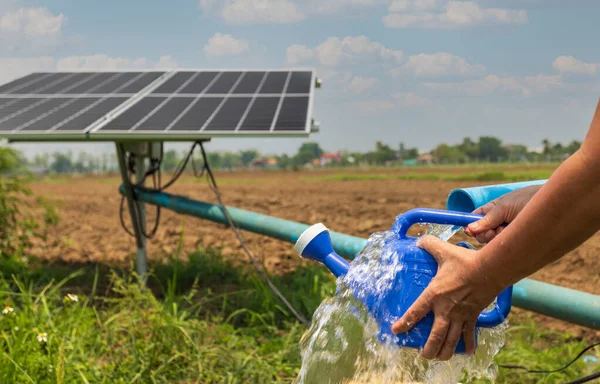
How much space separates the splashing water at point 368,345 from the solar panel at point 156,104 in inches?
80.7

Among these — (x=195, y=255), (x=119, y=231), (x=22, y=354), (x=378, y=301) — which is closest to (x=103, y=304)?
(x=195, y=255)

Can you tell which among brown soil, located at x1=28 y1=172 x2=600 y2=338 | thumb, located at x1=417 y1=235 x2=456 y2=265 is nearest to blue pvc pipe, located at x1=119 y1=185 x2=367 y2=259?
brown soil, located at x1=28 y1=172 x2=600 y2=338

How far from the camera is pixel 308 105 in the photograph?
439 cm

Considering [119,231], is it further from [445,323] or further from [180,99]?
[445,323]

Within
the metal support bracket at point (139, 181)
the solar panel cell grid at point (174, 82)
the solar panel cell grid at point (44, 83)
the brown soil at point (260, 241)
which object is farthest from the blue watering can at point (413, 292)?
the solar panel cell grid at point (44, 83)

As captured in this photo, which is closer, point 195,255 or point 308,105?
point 308,105

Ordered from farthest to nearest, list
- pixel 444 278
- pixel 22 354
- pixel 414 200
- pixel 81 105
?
pixel 414 200
pixel 81 105
pixel 22 354
pixel 444 278

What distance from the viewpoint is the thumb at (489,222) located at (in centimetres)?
160

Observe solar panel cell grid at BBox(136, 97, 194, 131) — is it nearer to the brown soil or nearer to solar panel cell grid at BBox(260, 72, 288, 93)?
solar panel cell grid at BBox(260, 72, 288, 93)

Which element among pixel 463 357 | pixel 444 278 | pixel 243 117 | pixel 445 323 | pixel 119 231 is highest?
pixel 243 117

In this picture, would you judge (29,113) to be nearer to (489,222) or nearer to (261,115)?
(261,115)

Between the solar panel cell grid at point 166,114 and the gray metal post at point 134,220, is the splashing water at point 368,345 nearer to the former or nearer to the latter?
the solar panel cell grid at point 166,114

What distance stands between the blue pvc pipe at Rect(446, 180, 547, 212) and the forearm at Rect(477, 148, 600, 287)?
501mm

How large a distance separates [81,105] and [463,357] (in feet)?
13.6
